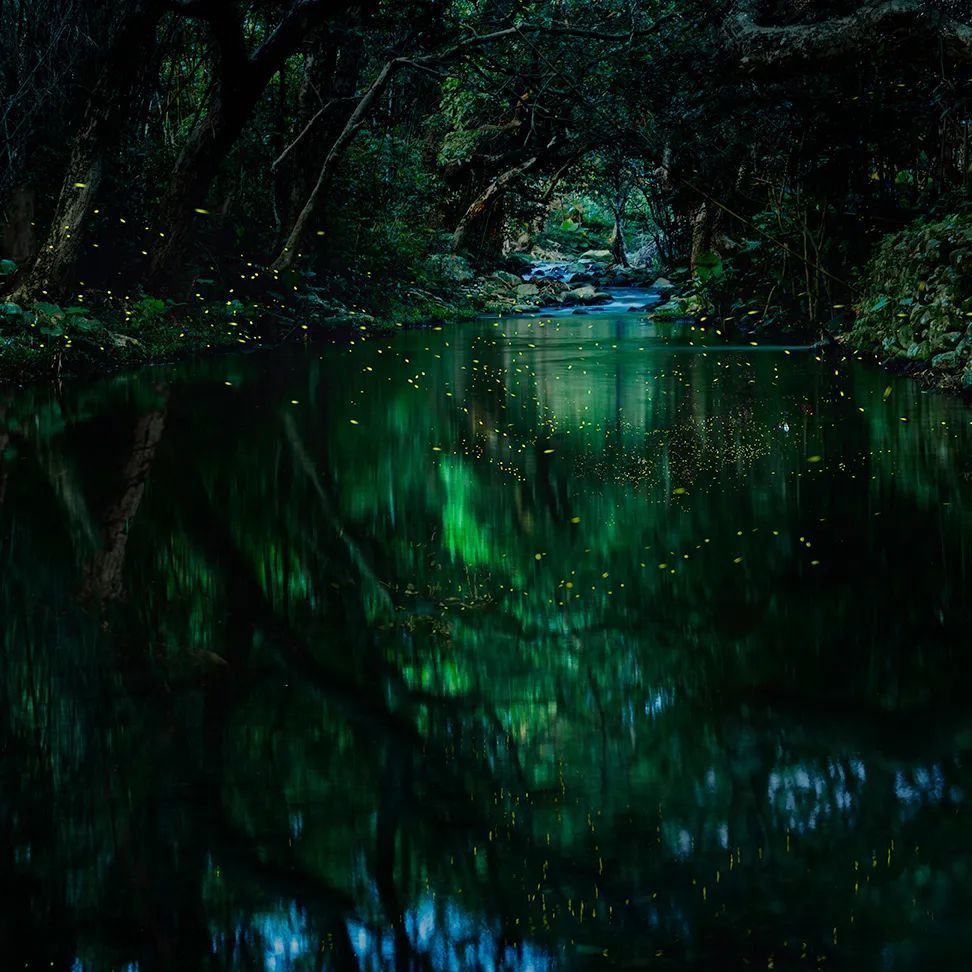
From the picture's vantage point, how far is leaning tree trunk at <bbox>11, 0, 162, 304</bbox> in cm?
1519

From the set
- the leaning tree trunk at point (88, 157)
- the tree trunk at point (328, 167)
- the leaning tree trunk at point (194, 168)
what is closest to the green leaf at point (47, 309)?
the leaning tree trunk at point (88, 157)

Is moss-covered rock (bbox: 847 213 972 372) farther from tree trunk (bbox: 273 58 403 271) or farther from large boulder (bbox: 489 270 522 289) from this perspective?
large boulder (bbox: 489 270 522 289)

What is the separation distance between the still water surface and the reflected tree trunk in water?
0.03m

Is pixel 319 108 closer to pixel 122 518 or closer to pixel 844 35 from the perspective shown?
pixel 844 35

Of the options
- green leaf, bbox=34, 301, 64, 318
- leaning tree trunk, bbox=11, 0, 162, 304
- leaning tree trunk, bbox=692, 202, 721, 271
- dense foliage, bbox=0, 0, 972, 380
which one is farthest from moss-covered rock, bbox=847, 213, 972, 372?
leaning tree trunk, bbox=692, 202, 721, 271

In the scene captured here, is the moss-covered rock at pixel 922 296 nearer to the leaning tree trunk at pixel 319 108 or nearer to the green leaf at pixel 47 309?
the green leaf at pixel 47 309

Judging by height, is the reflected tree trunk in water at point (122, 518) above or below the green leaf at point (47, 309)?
below

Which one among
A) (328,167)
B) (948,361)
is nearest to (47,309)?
(328,167)

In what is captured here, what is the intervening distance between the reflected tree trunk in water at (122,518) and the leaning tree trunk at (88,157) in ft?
17.0

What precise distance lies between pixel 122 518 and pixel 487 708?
355 centimetres

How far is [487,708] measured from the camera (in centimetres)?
449

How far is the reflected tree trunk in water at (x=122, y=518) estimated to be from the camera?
6.07 metres

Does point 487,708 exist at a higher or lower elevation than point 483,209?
lower

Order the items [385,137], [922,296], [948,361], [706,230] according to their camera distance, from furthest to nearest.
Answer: [706,230], [385,137], [922,296], [948,361]
